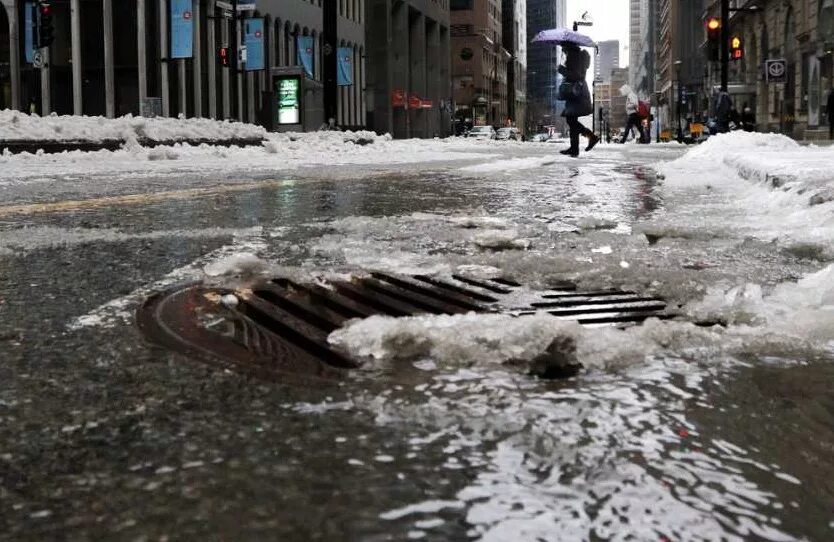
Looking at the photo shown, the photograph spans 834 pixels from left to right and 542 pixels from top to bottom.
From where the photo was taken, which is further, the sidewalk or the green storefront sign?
the green storefront sign

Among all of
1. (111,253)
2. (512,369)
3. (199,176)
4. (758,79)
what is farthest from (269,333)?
(758,79)

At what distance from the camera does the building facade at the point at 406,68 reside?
253ft

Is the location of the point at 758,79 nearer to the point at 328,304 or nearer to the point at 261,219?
the point at 261,219

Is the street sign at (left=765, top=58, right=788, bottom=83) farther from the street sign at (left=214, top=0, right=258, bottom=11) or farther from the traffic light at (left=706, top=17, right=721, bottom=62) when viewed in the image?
the street sign at (left=214, top=0, right=258, bottom=11)

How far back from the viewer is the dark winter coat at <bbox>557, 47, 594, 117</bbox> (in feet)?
59.3

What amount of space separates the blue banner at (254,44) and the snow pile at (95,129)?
2203 cm

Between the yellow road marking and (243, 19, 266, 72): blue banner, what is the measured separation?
38.0 meters

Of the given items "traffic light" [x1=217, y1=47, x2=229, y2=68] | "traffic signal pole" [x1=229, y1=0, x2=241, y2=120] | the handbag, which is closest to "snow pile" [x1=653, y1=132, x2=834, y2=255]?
the handbag

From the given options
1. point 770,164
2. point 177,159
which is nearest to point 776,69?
point 177,159

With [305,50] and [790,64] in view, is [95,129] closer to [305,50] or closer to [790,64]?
[790,64]

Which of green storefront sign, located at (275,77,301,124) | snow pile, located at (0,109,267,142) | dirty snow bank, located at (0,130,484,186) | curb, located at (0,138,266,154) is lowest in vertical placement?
dirty snow bank, located at (0,130,484,186)

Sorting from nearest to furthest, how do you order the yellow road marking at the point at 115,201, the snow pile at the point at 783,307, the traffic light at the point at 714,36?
the snow pile at the point at 783,307 < the yellow road marking at the point at 115,201 < the traffic light at the point at 714,36

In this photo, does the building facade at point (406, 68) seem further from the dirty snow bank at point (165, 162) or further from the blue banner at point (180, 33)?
the dirty snow bank at point (165, 162)

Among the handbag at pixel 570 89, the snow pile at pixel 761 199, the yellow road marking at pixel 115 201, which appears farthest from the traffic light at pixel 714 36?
the yellow road marking at pixel 115 201
